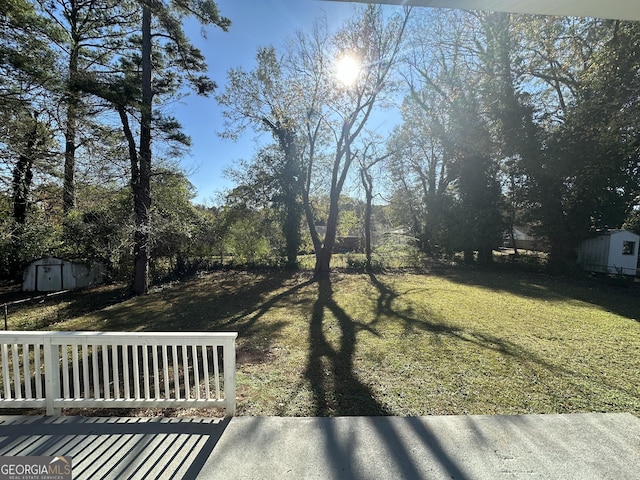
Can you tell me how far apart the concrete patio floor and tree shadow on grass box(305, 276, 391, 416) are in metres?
0.32

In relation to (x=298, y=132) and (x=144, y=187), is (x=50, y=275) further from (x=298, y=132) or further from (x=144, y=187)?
(x=298, y=132)

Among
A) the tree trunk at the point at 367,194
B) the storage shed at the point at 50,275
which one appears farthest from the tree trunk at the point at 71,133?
the tree trunk at the point at 367,194

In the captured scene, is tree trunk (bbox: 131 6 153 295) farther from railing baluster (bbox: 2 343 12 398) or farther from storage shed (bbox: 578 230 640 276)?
storage shed (bbox: 578 230 640 276)

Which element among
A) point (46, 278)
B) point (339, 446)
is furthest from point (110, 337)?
point (46, 278)

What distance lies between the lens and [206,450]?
2.07 m

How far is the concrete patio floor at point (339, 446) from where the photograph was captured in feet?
6.15

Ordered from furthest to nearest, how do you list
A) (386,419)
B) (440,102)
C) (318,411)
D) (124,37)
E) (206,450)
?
(440,102) → (124,37) → (318,411) → (386,419) → (206,450)

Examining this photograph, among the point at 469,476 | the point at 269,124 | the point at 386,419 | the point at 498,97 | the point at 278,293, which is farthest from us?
the point at 269,124

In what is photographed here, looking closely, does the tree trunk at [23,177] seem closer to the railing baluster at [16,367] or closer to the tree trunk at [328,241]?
the railing baluster at [16,367]

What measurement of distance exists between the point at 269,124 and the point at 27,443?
12768 millimetres

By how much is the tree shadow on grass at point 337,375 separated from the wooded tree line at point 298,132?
228 inches

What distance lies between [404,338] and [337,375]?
1.83m

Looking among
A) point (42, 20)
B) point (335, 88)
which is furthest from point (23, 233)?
point (335, 88)

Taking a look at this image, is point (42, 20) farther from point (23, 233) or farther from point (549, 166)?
point (549, 166)
